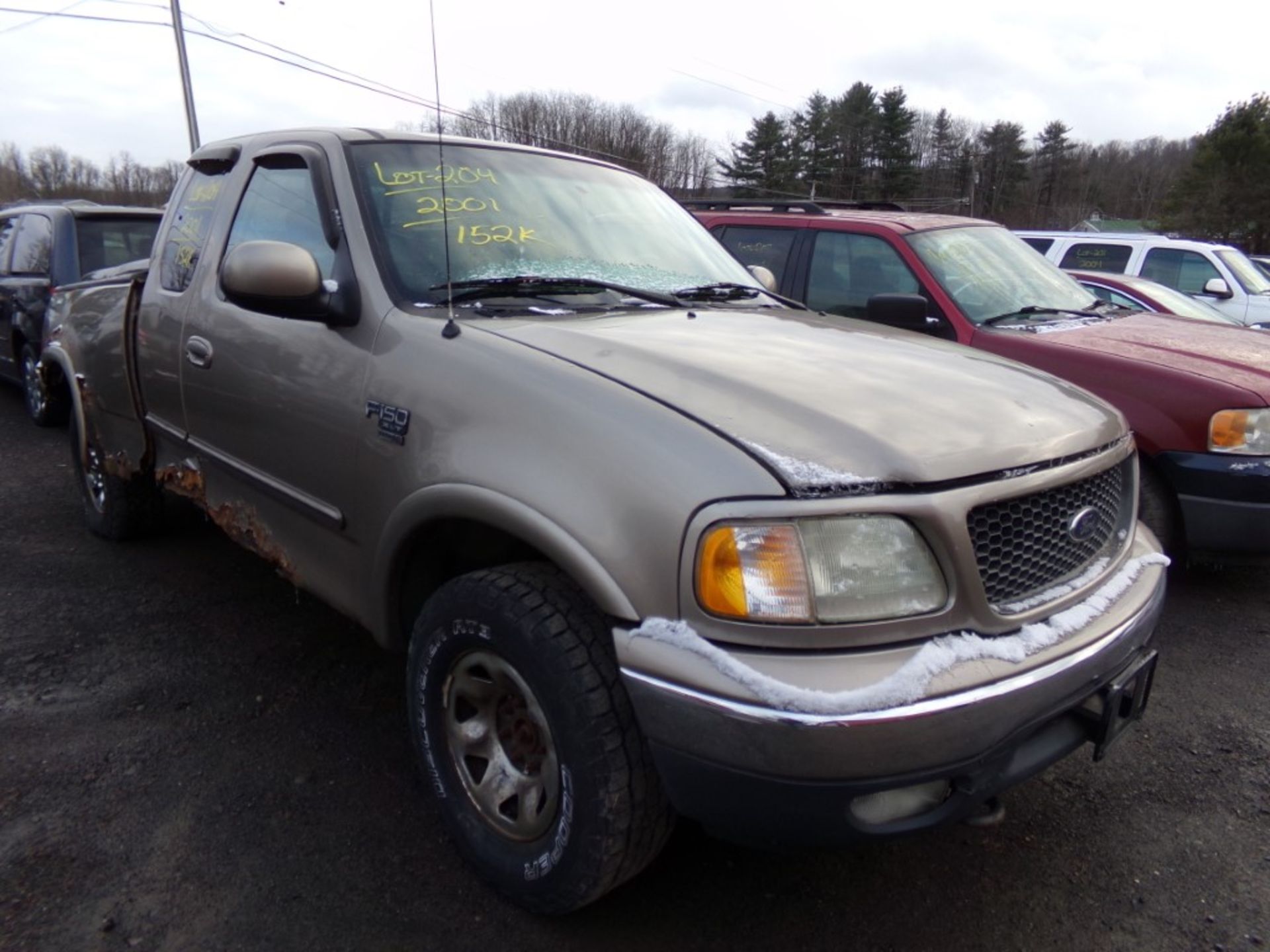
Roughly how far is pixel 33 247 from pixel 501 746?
7258 millimetres

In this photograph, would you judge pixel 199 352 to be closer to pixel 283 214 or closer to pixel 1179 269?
pixel 283 214

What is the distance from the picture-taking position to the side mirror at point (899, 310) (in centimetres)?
461

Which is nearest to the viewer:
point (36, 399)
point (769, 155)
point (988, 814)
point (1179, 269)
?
point (988, 814)

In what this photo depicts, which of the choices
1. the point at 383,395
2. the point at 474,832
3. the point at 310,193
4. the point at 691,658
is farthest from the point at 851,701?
the point at 310,193

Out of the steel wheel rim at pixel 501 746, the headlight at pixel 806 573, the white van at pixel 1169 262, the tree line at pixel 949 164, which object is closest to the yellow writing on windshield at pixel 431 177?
the steel wheel rim at pixel 501 746

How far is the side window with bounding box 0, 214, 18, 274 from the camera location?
25.0 ft

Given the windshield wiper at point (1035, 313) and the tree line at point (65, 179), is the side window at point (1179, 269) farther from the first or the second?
the tree line at point (65, 179)

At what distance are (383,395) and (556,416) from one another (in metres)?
0.63

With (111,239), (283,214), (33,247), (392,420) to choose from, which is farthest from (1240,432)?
(33,247)

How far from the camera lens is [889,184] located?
151 feet

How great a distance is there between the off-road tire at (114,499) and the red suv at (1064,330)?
11.4 feet

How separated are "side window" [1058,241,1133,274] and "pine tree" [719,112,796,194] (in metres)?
36.2

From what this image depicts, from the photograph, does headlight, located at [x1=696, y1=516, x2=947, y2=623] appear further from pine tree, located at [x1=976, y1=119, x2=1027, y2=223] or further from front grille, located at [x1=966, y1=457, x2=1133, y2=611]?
pine tree, located at [x1=976, y1=119, x2=1027, y2=223]

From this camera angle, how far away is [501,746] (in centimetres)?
217
